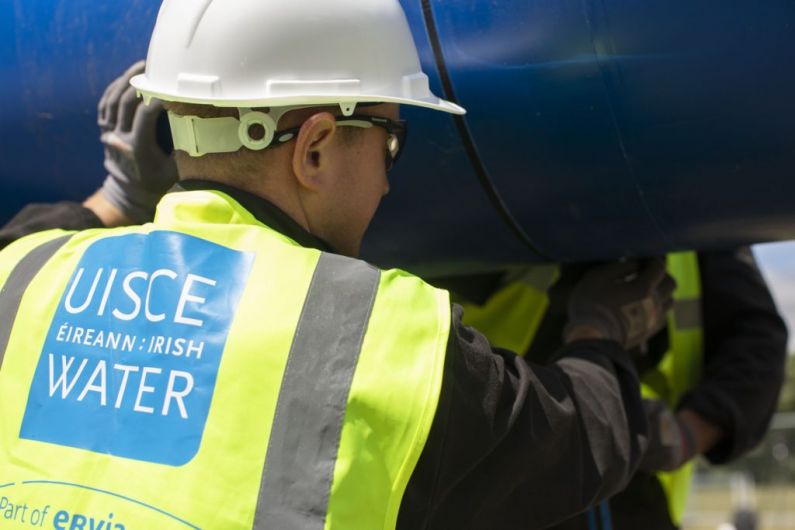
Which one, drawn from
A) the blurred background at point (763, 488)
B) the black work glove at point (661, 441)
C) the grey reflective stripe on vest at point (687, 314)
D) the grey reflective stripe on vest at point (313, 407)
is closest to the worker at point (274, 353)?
the grey reflective stripe on vest at point (313, 407)

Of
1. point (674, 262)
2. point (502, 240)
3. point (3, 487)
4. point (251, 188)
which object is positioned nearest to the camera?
point (3, 487)

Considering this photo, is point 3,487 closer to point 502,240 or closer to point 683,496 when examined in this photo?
point 502,240

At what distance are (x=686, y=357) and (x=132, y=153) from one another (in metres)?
1.55

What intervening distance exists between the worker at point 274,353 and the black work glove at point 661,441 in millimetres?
743

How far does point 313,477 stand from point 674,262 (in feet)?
5.53

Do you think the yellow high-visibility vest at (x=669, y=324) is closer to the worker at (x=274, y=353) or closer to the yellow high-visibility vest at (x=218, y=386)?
the worker at (x=274, y=353)

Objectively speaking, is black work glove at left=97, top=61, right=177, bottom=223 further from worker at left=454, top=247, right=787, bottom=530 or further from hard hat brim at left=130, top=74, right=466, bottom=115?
worker at left=454, top=247, right=787, bottom=530

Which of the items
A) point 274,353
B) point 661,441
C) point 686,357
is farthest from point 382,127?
point 686,357

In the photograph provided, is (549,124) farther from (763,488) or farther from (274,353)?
(763,488)

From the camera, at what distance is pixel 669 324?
9.62 ft

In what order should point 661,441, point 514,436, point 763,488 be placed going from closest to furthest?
point 514,436
point 661,441
point 763,488

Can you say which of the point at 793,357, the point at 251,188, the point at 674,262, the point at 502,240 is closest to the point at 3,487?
the point at 251,188

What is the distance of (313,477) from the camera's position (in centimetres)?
151

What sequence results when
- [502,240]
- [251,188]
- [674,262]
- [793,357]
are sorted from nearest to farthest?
[251,188] < [502,240] < [674,262] < [793,357]
